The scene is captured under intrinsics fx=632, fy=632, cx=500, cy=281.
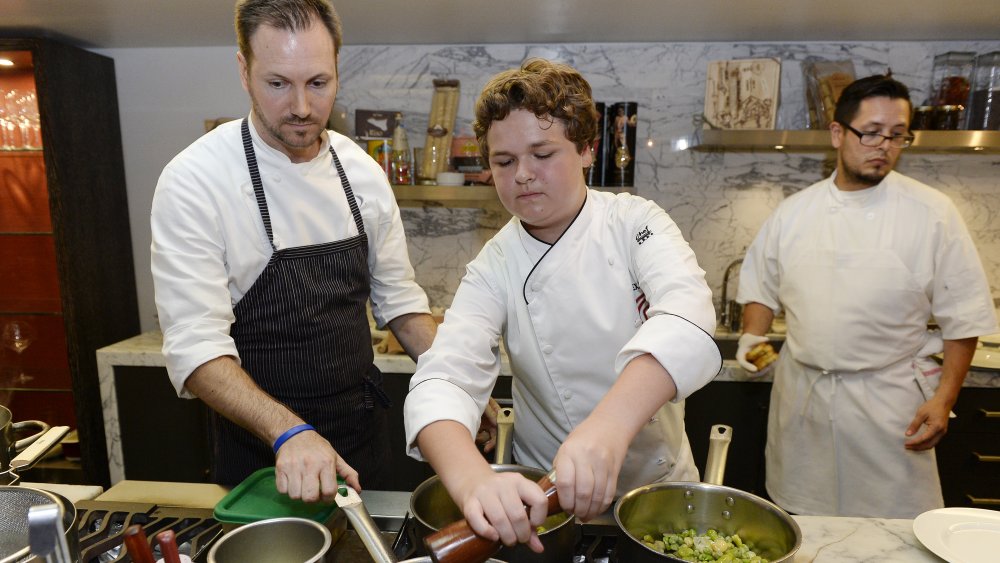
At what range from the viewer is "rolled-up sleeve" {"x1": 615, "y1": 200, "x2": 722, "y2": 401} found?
0.92 meters

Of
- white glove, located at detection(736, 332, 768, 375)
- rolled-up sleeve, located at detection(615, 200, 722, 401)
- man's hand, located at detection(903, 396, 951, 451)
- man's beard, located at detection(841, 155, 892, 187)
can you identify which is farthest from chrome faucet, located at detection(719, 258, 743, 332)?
rolled-up sleeve, located at detection(615, 200, 722, 401)

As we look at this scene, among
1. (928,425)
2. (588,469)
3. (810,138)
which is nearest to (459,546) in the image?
(588,469)

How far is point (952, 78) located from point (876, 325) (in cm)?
125

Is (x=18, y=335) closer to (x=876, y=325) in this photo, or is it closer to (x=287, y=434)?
(x=287, y=434)

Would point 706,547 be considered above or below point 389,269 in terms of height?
below

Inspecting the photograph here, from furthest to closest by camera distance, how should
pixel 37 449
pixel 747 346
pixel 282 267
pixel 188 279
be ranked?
pixel 747 346, pixel 282 267, pixel 188 279, pixel 37 449

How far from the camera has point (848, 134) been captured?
7.15 feet

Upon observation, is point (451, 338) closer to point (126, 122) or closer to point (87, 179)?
point (87, 179)

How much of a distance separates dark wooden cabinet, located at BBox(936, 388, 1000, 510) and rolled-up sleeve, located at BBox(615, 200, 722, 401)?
193 cm

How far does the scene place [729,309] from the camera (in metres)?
2.97

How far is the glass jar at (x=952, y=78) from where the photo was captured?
2588mm

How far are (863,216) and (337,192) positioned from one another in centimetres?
178

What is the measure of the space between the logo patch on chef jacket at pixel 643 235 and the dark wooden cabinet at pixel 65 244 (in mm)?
2545

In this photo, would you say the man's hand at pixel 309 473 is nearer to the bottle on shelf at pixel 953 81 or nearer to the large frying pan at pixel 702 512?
the large frying pan at pixel 702 512
